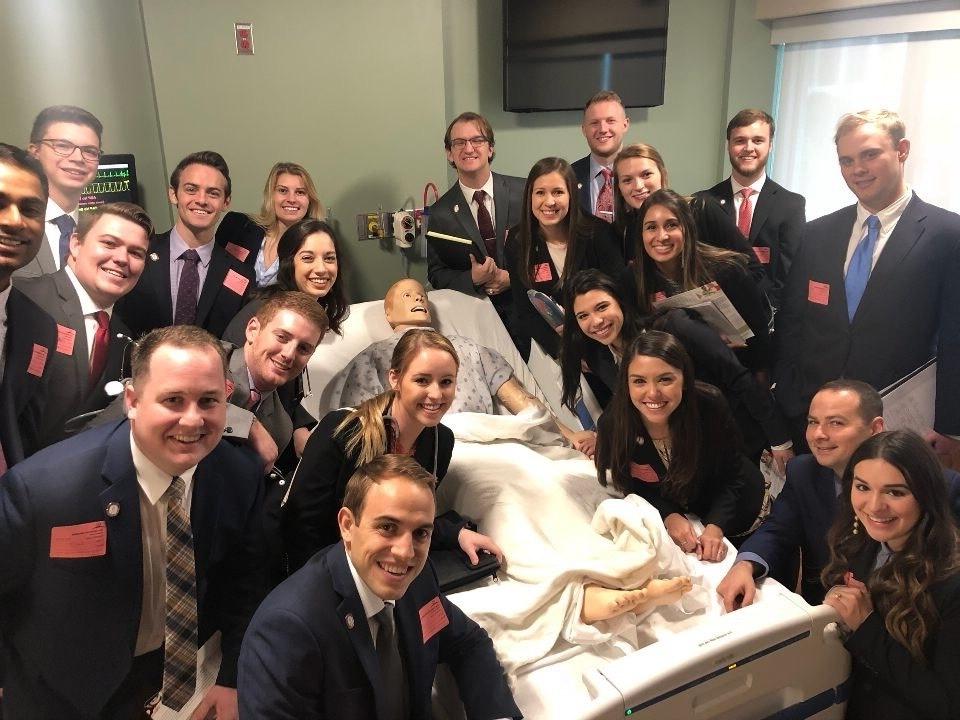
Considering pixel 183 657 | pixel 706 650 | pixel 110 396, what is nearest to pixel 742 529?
pixel 706 650

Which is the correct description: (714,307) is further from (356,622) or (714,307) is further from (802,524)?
(356,622)

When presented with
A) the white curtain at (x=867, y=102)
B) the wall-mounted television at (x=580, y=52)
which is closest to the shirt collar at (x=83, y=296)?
the wall-mounted television at (x=580, y=52)

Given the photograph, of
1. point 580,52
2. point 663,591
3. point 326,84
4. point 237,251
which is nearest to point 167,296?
point 237,251

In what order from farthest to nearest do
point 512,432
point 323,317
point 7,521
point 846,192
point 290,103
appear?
point 846,192, point 290,103, point 512,432, point 323,317, point 7,521

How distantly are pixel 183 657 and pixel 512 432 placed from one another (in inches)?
56.6

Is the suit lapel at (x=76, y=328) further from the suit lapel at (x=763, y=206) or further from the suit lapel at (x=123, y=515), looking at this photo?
the suit lapel at (x=763, y=206)

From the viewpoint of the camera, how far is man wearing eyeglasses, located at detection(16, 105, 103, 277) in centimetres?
204

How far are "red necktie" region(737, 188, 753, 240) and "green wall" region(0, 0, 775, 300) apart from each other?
5.34ft

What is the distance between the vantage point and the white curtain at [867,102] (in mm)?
3938

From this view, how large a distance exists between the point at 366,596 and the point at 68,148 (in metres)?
1.64

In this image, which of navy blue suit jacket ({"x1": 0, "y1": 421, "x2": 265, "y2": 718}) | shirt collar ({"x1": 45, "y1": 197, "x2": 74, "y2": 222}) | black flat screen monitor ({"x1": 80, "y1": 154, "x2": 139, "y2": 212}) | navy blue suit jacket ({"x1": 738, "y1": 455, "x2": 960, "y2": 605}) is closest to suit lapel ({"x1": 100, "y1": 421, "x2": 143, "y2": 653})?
navy blue suit jacket ({"x1": 0, "y1": 421, "x2": 265, "y2": 718})

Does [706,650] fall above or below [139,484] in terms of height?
below

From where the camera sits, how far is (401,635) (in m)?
1.68

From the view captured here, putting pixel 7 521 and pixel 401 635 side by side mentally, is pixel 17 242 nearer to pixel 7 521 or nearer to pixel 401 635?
pixel 7 521
